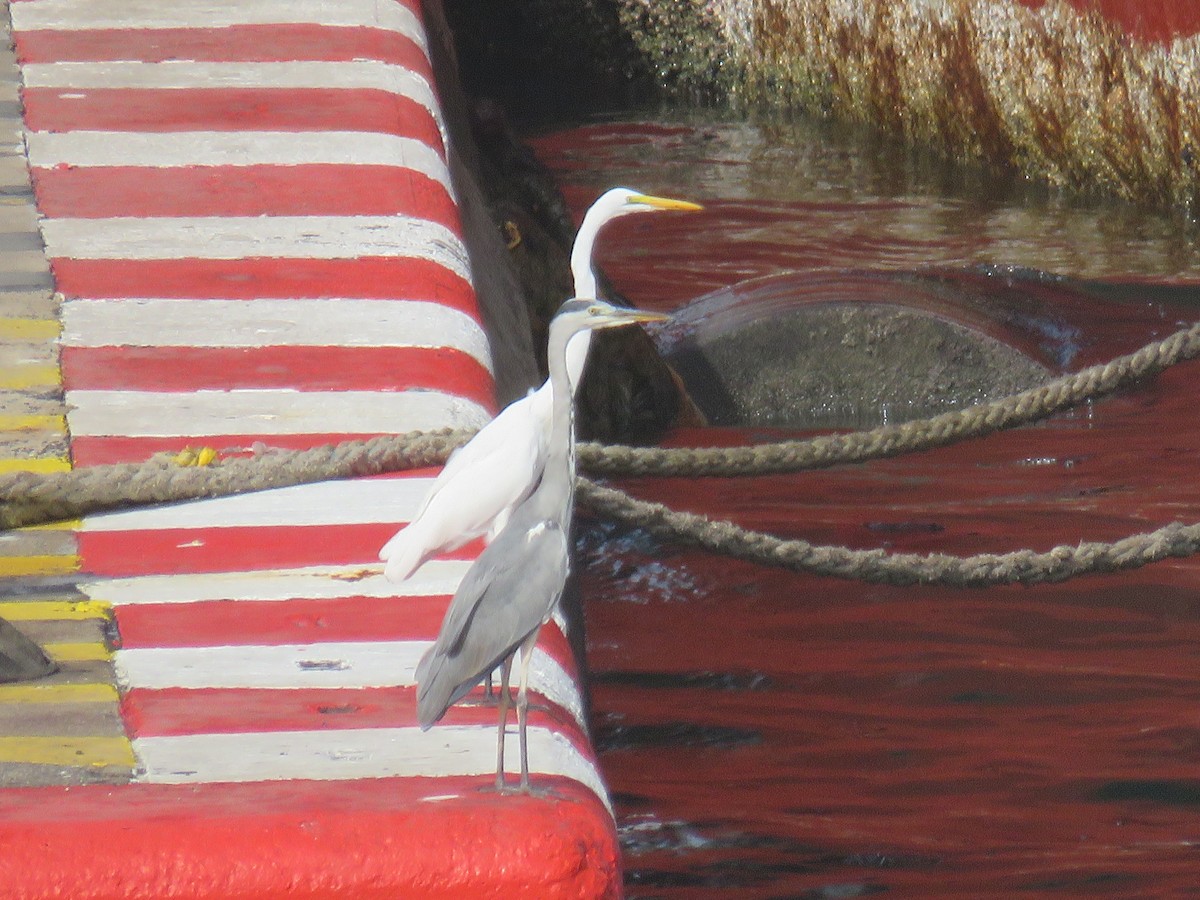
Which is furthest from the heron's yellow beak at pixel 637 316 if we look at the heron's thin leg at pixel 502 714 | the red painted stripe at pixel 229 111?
the red painted stripe at pixel 229 111

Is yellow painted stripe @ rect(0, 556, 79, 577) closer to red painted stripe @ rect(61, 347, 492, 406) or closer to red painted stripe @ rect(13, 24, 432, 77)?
red painted stripe @ rect(61, 347, 492, 406)

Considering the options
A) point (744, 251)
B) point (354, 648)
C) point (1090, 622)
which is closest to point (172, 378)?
point (354, 648)

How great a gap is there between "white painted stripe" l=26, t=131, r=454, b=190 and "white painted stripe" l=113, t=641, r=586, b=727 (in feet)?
5.04

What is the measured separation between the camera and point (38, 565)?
274cm

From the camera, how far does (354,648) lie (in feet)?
8.14

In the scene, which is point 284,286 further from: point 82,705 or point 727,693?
point 727,693

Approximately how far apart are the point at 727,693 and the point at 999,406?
Result: 4.00 feet

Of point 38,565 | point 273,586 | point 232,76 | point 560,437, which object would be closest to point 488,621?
point 560,437

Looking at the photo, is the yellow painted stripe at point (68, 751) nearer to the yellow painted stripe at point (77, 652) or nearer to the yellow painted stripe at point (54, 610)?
the yellow painted stripe at point (77, 652)

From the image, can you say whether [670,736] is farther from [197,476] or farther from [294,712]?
[294,712]

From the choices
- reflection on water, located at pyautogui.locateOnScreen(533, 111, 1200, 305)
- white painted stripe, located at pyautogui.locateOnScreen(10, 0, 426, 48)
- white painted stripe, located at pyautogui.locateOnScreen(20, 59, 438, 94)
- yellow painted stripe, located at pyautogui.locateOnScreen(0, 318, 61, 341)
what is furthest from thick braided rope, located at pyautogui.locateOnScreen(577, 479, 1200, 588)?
reflection on water, located at pyautogui.locateOnScreen(533, 111, 1200, 305)

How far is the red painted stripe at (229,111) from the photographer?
154 inches

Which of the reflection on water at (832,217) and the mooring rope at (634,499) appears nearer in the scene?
the mooring rope at (634,499)

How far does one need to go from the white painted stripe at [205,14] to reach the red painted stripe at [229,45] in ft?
0.11
